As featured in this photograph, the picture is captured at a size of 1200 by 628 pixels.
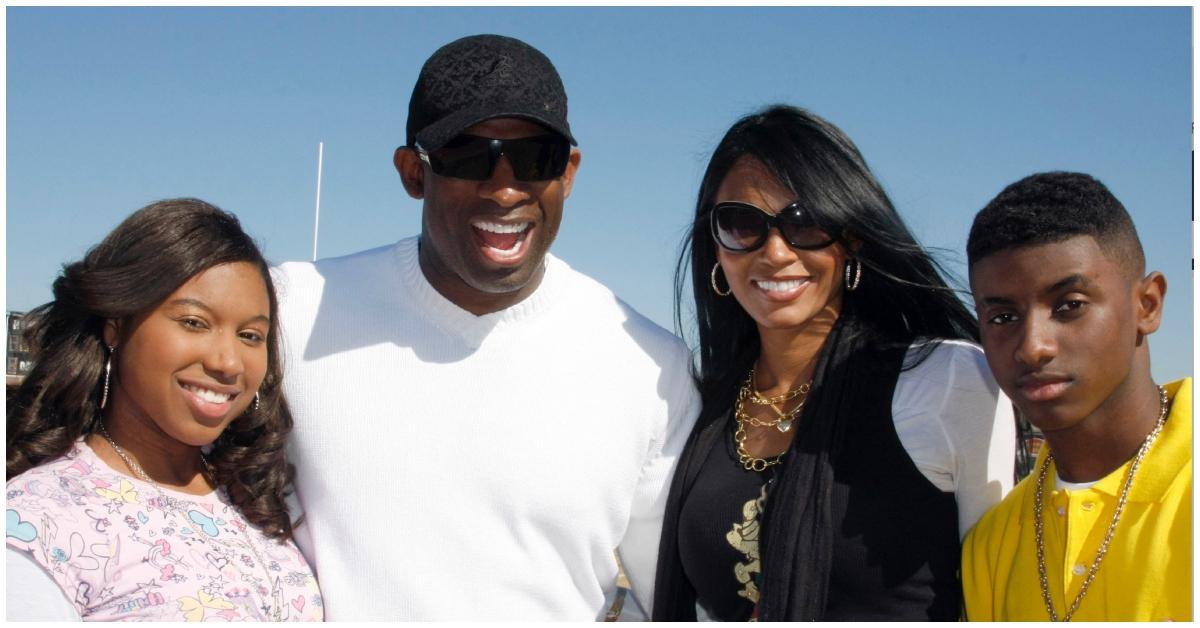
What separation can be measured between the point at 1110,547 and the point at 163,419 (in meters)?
2.42

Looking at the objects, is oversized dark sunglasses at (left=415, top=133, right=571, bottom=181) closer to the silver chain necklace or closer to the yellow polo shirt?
the silver chain necklace

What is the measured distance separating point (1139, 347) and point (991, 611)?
769mm

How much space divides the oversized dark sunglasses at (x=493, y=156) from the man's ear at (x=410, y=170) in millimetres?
162

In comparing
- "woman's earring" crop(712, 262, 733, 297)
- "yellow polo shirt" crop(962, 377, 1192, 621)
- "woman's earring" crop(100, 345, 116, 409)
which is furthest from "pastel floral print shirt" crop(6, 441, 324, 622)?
"yellow polo shirt" crop(962, 377, 1192, 621)

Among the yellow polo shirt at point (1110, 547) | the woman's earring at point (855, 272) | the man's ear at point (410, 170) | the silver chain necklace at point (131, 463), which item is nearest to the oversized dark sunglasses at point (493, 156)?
the man's ear at point (410, 170)

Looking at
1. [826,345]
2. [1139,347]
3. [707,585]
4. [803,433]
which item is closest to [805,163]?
[826,345]

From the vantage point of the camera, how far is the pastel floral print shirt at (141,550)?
241cm

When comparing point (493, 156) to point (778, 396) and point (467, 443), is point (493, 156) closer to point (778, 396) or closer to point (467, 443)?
point (467, 443)

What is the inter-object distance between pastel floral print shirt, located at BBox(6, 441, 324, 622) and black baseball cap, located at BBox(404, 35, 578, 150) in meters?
1.28

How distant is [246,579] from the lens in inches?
106

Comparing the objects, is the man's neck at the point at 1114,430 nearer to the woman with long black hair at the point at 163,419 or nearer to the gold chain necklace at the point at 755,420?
the gold chain necklace at the point at 755,420

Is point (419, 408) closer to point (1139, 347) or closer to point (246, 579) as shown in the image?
point (246, 579)

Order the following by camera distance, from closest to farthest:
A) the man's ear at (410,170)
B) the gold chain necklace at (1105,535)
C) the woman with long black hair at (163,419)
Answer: the gold chain necklace at (1105,535) < the woman with long black hair at (163,419) < the man's ear at (410,170)

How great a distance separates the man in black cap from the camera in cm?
308
